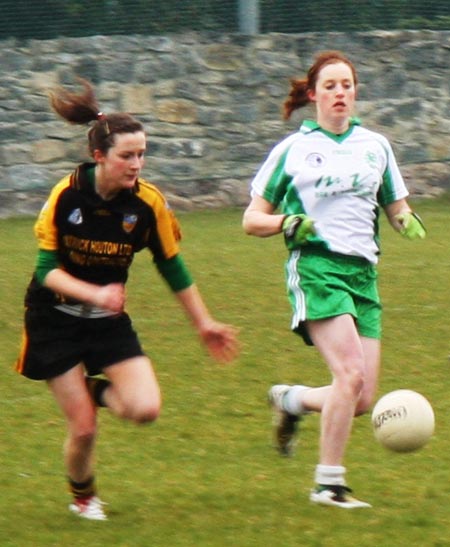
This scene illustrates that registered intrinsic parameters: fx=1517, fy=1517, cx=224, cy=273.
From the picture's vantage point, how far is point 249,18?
17.7 meters

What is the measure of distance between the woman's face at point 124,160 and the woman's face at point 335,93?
0.87m

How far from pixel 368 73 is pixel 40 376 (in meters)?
13.1

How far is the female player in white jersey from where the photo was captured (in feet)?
19.7

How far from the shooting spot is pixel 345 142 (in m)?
6.20

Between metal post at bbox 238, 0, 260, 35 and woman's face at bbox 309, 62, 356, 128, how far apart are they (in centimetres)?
1168

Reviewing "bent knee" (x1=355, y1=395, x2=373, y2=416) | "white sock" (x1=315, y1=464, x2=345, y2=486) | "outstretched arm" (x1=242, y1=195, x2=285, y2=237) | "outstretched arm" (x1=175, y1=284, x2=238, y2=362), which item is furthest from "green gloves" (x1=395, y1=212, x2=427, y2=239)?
"white sock" (x1=315, y1=464, x2=345, y2=486)

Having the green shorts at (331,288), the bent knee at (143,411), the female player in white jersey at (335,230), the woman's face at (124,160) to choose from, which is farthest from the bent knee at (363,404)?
the woman's face at (124,160)

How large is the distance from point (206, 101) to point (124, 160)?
39.9ft

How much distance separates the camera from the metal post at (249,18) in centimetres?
1767

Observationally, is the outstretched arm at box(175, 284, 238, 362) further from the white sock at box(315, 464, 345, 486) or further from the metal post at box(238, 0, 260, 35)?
the metal post at box(238, 0, 260, 35)

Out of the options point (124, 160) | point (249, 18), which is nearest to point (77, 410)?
point (124, 160)

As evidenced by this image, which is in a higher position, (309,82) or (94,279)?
(309,82)

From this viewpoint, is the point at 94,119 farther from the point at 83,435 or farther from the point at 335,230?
the point at 83,435

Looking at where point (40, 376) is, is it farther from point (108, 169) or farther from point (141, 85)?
point (141, 85)
